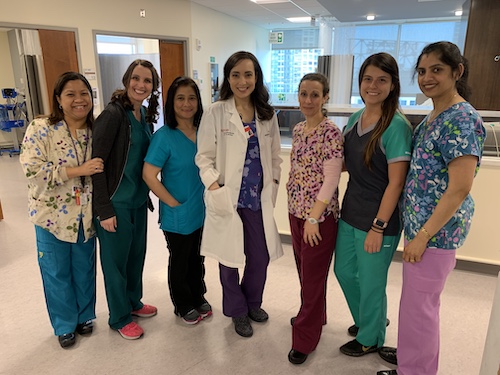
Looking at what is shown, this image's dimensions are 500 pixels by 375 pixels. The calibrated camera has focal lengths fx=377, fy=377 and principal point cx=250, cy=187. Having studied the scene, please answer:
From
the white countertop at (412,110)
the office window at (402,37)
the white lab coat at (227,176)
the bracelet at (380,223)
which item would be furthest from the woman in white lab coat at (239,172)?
the office window at (402,37)

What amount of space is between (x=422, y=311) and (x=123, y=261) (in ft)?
4.62

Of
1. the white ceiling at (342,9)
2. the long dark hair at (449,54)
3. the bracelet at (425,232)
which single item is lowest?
the bracelet at (425,232)

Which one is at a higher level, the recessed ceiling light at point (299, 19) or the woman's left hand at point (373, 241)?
the recessed ceiling light at point (299, 19)

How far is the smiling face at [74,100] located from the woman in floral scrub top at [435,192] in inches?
Answer: 56.6

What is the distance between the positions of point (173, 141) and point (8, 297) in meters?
1.61

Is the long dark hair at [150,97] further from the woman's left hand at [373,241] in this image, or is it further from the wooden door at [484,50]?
the wooden door at [484,50]

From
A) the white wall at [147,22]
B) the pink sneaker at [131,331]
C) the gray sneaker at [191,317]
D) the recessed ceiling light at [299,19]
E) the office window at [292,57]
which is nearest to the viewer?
the pink sneaker at [131,331]

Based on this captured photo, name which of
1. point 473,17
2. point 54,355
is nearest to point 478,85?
point 473,17

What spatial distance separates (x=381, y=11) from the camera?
22.5 feet

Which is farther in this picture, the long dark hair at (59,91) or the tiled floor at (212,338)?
the tiled floor at (212,338)

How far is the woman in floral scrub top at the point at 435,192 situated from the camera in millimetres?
1295

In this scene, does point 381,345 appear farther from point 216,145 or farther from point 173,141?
point 173,141

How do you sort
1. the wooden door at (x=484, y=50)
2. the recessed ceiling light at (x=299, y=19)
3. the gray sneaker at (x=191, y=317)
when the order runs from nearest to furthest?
the gray sneaker at (x=191, y=317) → the wooden door at (x=484, y=50) → the recessed ceiling light at (x=299, y=19)

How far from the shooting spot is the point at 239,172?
1.78 m
